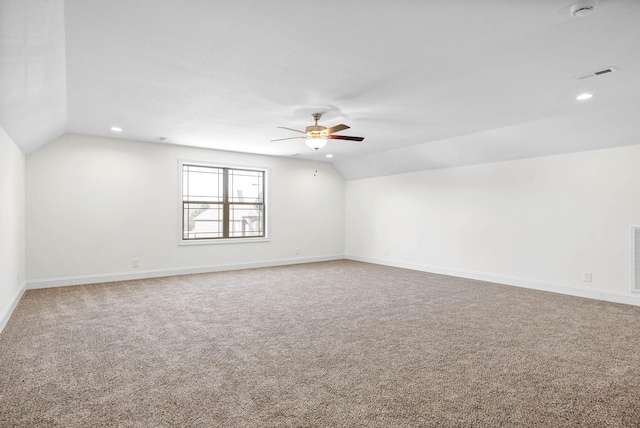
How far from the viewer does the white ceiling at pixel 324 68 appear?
87.4 inches

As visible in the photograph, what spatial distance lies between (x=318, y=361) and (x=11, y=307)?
3.85m

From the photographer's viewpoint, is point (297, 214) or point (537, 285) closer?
point (537, 285)

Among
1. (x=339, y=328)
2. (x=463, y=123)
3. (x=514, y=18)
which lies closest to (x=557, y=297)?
(x=463, y=123)

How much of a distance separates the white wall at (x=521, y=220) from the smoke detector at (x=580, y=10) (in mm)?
3548

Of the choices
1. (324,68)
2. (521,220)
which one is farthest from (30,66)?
(521,220)

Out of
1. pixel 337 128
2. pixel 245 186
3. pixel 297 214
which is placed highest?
pixel 337 128

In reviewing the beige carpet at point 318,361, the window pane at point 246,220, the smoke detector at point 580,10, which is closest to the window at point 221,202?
the window pane at point 246,220

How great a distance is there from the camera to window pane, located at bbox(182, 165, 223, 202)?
22.7 ft

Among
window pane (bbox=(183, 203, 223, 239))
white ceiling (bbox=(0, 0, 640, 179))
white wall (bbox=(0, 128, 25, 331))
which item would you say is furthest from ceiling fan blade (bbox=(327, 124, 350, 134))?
window pane (bbox=(183, 203, 223, 239))

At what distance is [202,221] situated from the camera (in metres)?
7.12

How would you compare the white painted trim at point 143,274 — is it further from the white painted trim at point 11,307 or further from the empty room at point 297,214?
the white painted trim at point 11,307

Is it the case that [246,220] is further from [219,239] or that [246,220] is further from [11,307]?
[11,307]

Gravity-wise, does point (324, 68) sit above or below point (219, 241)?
above

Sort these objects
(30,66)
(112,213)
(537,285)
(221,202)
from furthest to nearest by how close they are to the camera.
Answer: (221,202) → (112,213) → (537,285) → (30,66)
